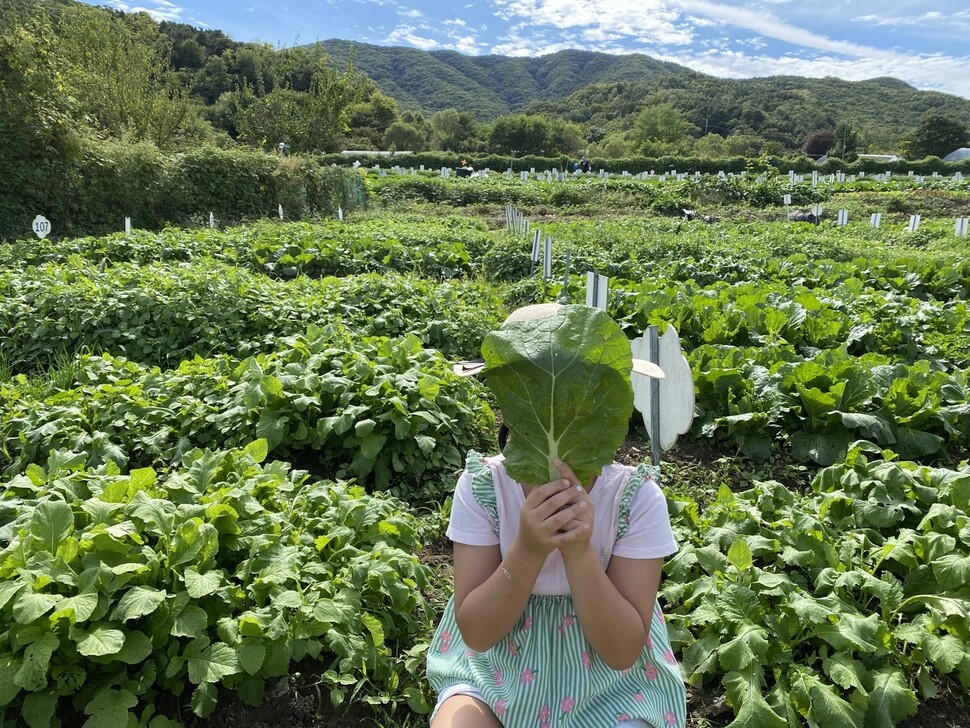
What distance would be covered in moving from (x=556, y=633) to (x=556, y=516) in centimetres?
54

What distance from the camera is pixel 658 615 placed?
1.87 m

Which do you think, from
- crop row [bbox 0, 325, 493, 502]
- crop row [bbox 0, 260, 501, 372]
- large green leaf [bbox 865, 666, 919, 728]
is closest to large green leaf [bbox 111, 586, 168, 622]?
crop row [bbox 0, 325, 493, 502]

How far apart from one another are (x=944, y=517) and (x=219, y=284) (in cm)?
631

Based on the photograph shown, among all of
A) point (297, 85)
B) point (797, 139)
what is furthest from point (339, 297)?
point (797, 139)

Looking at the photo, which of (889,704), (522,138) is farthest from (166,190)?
(522,138)

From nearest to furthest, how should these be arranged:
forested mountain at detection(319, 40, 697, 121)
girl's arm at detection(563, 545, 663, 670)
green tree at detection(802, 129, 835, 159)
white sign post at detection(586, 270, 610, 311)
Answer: girl's arm at detection(563, 545, 663, 670) → white sign post at detection(586, 270, 610, 311) → green tree at detection(802, 129, 835, 159) → forested mountain at detection(319, 40, 697, 121)

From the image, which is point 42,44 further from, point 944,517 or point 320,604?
point 944,517

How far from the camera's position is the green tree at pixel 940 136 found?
64.1m

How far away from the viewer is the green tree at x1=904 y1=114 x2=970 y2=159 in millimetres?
64062

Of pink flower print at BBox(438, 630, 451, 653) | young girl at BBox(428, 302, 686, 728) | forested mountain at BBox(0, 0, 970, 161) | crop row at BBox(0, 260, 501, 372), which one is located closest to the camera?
young girl at BBox(428, 302, 686, 728)

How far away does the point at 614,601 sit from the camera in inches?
58.3

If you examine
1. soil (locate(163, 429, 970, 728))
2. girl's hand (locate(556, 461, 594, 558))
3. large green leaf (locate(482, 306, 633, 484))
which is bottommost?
soil (locate(163, 429, 970, 728))

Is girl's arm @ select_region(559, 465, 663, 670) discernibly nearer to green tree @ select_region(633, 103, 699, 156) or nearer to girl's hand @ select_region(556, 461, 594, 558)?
girl's hand @ select_region(556, 461, 594, 558)

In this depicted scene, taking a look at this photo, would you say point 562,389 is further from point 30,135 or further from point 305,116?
point 305,116
